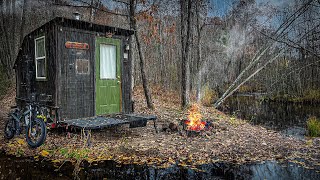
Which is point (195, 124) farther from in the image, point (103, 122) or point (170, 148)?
point (103, 122)

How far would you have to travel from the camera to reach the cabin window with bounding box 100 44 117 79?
29.7 ft

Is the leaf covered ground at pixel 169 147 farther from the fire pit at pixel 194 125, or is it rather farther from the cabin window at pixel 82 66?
the cabin window at pixel 82 66

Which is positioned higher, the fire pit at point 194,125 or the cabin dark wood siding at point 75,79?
the cabin dark wood siding at point 75,79

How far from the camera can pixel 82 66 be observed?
854cm

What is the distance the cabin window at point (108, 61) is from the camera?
9.04m

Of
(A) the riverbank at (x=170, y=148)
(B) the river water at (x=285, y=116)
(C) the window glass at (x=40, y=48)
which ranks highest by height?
(C) the window glass at (x=40, y=48)

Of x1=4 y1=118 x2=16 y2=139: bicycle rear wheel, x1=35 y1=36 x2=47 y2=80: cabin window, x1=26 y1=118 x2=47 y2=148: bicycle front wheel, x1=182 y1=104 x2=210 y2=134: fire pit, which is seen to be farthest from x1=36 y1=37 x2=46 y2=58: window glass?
x1=182 y1=104 x2=210 y2=134: fire pit

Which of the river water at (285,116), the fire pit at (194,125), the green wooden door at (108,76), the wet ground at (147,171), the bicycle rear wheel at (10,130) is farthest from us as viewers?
the river water at (285,116)

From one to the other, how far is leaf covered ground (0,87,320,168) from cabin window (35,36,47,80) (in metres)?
1.90

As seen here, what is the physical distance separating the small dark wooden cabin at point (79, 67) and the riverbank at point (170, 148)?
1.00 meters

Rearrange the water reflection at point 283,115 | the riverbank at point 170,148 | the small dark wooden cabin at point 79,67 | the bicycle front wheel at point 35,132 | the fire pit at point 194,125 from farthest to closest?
the water reflection at point 283,115, the fire pit at point 194,125, the small dark wooden cabin at point 79,67, the bicycle front wheel at point 35,132, the riverbank at point 170,148

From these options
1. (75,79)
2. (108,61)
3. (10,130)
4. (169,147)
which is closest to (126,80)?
(108,61)

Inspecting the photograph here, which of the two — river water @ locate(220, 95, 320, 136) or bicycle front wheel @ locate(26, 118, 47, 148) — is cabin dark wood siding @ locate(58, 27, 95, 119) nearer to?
bicycle front wheel @ locate(26, 118, 47, 148)

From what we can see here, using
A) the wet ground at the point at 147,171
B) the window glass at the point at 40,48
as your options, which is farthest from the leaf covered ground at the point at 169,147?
the window glass at the point at 40,48
